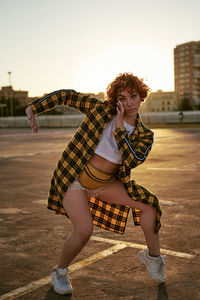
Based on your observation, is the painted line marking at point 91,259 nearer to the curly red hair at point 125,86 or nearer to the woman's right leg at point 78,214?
the woman's right leg at point 78,214

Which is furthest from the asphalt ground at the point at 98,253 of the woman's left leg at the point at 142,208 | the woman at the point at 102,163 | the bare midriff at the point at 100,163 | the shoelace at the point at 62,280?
the bare midriff at the point at 100,163

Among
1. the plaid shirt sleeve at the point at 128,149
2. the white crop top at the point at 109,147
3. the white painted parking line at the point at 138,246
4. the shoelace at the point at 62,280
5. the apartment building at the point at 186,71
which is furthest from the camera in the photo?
the apartment building at the point at 186,71

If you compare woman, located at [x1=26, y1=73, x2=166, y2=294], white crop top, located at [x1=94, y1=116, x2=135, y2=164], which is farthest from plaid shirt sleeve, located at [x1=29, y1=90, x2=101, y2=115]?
white crop top, located at [x1=94, y1=116, x2=135, y2=164]

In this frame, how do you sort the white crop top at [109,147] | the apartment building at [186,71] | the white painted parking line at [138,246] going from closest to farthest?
1. the white crop top at [109,147]
2. the white painted parking line at [138,246]
3. the apartment building at [186,71]

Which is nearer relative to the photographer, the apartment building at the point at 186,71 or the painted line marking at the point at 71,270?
the painted line marking at the point at 71,270

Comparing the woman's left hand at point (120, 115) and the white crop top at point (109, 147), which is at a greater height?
the woman's left hand at point (120, 115)

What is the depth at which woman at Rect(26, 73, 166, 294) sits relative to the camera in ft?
10.5

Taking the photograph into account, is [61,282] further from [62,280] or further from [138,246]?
[138,246]

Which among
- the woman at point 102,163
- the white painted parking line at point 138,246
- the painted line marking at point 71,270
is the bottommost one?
the white painted parking line at point 138,246

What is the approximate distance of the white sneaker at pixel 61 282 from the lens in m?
3.31

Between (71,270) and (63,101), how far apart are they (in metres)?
1.54

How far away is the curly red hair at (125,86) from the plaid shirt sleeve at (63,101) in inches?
5.5

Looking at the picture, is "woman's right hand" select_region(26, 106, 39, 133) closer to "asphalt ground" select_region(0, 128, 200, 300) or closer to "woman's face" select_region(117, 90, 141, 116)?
"woman's face" select_region(117, 90, 141, 116)

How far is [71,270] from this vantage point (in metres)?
3.85
